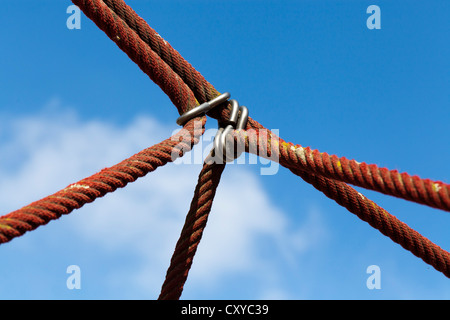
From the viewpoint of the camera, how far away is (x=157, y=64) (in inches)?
73.5

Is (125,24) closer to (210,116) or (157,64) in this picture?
(157,64)

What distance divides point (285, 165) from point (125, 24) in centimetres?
71

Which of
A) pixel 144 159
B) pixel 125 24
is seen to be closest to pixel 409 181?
pixel 144 159

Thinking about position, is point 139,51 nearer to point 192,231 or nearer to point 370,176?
point 192,231

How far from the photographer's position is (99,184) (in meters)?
1.61

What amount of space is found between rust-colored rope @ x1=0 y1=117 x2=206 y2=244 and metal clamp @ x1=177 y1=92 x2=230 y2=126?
20 millimetres

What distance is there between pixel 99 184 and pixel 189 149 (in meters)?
0.35

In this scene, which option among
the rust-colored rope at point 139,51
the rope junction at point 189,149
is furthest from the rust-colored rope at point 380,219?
the rust-colored rope at point 139,51

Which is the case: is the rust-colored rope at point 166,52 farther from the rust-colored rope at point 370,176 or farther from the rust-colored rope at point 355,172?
the rust-colored rope at point 370,176

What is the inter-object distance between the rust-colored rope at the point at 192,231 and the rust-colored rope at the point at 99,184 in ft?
0.41

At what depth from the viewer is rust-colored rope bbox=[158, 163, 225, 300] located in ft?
5.94

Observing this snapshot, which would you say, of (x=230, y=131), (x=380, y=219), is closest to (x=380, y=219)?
(x=380, y=219)
